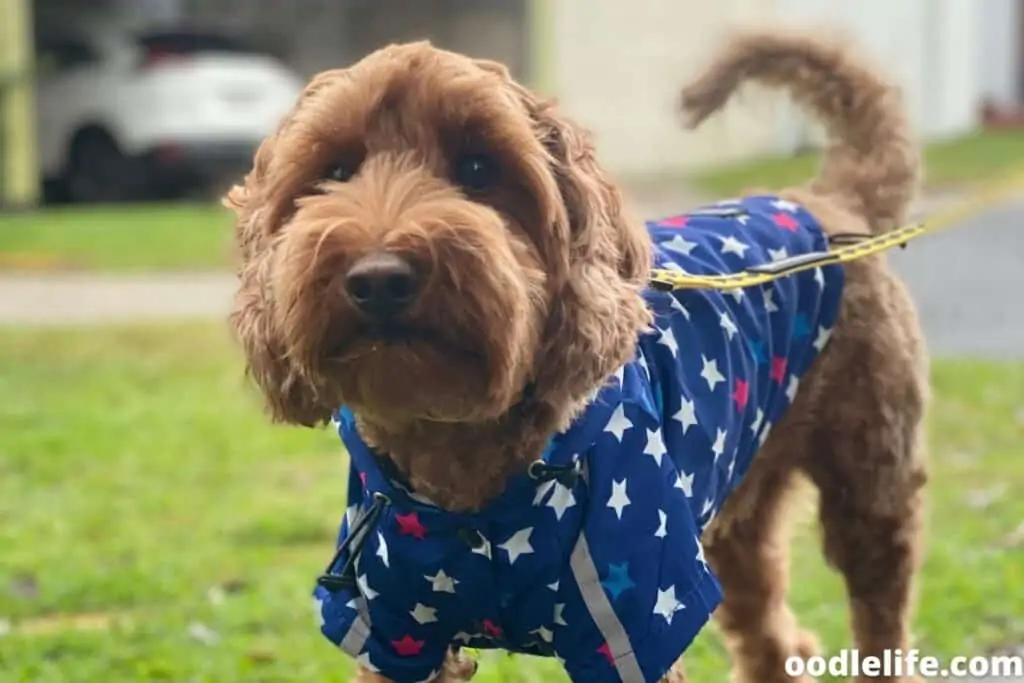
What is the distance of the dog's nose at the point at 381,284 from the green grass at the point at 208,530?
879 mm

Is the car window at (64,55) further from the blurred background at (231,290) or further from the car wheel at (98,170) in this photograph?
the car wheel at (98,170)

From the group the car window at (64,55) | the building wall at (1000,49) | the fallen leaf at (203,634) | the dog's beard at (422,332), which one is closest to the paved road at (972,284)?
the fallen leaf at (203,634)

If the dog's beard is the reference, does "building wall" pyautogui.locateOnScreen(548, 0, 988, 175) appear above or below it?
below

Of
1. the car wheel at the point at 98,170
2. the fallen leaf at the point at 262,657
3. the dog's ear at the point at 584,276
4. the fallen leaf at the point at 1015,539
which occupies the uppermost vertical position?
the dog's ear at the point at 584,276

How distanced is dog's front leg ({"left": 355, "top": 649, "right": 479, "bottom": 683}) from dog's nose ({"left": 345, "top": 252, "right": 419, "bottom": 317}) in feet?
3.66

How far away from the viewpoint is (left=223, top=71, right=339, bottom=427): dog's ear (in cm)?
308

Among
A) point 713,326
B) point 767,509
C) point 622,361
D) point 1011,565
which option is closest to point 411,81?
point 622,361

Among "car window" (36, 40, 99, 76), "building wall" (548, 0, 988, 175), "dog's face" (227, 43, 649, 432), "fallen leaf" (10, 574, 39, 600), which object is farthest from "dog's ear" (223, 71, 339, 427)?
"building wall" (548, 0, 988, 175)

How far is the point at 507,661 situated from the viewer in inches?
187

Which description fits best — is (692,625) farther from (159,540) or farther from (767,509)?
(159,540)

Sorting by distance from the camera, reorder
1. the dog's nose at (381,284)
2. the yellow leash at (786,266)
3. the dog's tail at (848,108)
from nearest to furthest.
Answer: the dog's nose at (381,284)
the yellow leash at (786,266)
the dog's tail at (848,108)

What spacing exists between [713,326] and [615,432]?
1.87ft

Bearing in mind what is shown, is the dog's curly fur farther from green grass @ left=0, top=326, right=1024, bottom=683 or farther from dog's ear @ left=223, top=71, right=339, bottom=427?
green grass @ left=0, top=326, right=1024, bottom=683

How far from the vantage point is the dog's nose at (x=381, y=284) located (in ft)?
9.01
